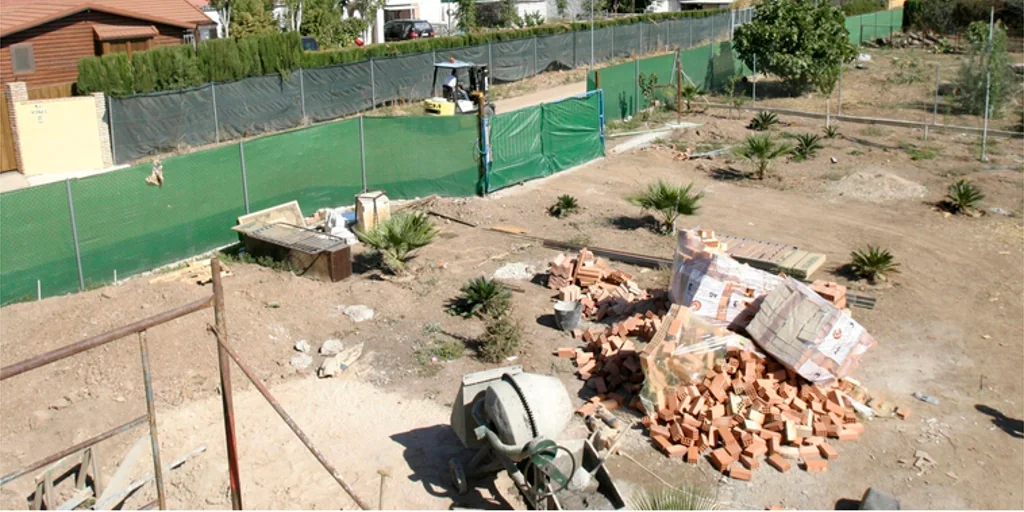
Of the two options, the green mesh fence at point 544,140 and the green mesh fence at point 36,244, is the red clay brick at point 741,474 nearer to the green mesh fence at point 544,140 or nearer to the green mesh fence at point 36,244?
the green mesh fence at point 36,244

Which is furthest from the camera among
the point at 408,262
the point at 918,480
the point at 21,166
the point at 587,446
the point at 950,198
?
the point at 21,166

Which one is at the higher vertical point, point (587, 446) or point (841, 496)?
point (587, 446)

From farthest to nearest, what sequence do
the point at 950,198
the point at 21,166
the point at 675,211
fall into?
the point at 21,166
the point at 950,198
the point at 675,211

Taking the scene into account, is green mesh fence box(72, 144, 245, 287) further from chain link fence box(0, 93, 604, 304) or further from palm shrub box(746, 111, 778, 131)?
palm shrub box(746, 111, 778, 131)

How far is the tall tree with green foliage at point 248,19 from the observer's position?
37312mm

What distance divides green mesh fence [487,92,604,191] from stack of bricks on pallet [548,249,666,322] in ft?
18.1

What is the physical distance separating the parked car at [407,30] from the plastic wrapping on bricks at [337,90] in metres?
19.0

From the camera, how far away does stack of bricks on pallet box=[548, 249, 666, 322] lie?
46.1 ft

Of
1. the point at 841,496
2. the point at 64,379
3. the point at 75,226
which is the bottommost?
the point at 841,496

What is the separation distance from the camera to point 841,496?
32.3 feet

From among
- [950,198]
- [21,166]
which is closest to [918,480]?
[950,198]

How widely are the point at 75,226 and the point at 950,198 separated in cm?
1617

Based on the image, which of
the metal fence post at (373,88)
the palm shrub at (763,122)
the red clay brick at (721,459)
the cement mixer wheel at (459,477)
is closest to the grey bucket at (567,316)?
the red clay brick at (721,459)

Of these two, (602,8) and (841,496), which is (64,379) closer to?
(841,496)
